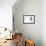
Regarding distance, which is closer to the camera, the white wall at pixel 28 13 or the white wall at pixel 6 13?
the white wall at pixel 6 13

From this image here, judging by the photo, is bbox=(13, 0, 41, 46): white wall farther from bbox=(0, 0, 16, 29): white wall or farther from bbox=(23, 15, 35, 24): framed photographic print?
bbox=(0, 0, 16, 29): white wall

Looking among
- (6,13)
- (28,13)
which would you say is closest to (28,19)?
(28,13)

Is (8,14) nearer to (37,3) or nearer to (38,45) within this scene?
(37,3)

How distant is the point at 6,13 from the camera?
166 inches

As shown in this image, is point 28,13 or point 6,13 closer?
point 6,13

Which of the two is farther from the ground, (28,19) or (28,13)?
(28,13)

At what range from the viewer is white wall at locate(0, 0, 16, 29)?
4.18 metres

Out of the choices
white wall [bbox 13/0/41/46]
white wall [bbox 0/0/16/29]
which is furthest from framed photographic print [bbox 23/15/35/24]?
→ white wall [bbox 0/0/16/29]

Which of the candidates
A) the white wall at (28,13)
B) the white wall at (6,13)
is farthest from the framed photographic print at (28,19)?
the white wall at (6,13)

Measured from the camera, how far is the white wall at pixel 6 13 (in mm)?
4176

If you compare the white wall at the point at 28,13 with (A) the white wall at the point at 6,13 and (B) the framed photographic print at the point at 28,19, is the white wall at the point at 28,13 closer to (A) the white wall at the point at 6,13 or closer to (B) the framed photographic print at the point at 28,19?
Answer: (B) the framed photographic print at the point at 28,19

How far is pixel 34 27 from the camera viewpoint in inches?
226

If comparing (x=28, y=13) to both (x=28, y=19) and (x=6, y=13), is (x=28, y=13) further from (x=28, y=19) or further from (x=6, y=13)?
(x=6, y=13)

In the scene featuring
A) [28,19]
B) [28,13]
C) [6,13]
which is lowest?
[28,19]
